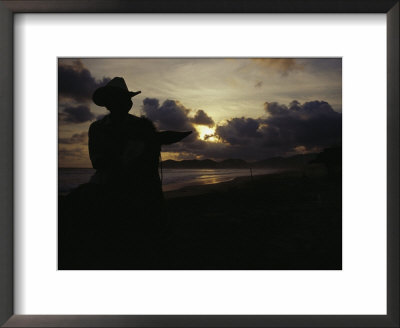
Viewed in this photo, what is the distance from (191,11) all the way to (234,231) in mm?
1423

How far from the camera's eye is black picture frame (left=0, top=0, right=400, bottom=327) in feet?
6.68

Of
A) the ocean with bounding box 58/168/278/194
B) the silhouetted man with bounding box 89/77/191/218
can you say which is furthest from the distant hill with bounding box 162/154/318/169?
the silhouetted man with bounding box 89/77/191/218

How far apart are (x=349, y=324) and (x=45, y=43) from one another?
2.60 metres

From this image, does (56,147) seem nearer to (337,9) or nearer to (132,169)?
(132,169)

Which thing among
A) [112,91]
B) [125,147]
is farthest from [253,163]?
[112,91]

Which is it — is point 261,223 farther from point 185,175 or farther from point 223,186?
point 185,175

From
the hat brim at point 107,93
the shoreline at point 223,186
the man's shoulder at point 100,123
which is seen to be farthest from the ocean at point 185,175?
the hat brim at point 107,93

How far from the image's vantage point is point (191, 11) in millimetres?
2111

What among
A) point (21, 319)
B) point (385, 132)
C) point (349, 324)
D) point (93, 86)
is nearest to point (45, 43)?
point (93, 86)

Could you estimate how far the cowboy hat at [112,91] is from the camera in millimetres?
2154

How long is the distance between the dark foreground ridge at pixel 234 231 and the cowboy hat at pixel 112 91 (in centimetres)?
68

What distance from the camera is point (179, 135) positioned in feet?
7.07

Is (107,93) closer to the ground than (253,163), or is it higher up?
higher up

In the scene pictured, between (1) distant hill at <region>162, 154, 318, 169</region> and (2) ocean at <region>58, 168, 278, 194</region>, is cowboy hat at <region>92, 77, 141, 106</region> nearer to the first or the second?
(2) ocean at <region>58, 168, 278, 194</region>
